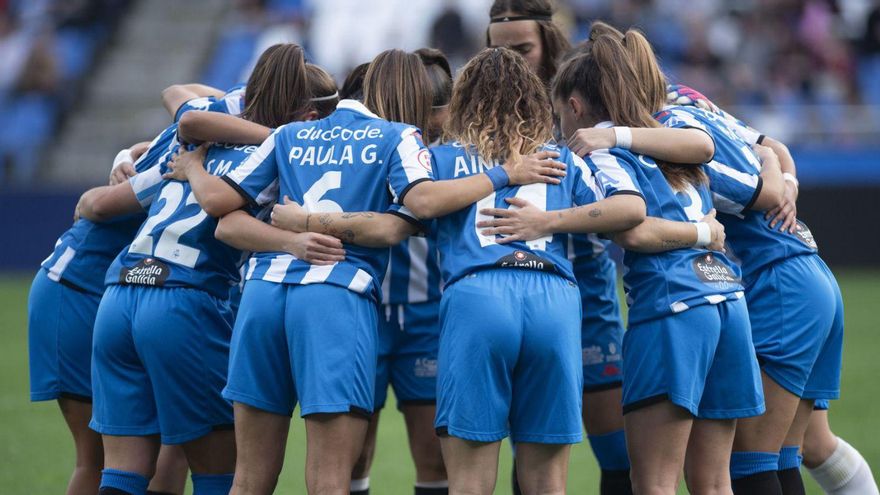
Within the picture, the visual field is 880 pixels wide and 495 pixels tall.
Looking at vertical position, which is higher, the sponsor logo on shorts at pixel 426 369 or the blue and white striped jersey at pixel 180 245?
the blue and white striped jersey at pixel 180 245

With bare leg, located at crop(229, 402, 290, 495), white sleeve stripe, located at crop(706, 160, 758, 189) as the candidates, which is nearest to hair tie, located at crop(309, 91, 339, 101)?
bare leg, located at crop(229, 402, 290, 495)

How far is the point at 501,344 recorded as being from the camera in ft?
13.8

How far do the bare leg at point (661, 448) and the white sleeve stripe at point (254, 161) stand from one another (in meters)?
1.77

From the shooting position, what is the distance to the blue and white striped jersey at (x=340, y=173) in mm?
4395

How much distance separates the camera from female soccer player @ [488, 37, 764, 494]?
440 cm

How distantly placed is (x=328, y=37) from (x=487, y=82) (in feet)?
45.7

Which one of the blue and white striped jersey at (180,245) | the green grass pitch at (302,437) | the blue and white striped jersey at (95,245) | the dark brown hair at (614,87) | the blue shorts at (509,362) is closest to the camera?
the blue shorts at (509,362)

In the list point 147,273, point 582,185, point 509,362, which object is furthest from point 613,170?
point 147,273

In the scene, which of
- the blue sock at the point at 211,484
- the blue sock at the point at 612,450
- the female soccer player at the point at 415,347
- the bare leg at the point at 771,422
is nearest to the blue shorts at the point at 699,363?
the bare leg at the point at 771,422

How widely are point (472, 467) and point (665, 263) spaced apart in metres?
1.11

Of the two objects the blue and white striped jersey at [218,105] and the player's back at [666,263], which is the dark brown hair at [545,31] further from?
the blue and white striped jersey at [218,105]

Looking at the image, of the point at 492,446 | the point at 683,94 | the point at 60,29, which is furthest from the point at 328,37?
the point at 492,446

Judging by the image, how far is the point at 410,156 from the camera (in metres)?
4.41

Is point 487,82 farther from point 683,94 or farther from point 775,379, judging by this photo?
point 775,379
